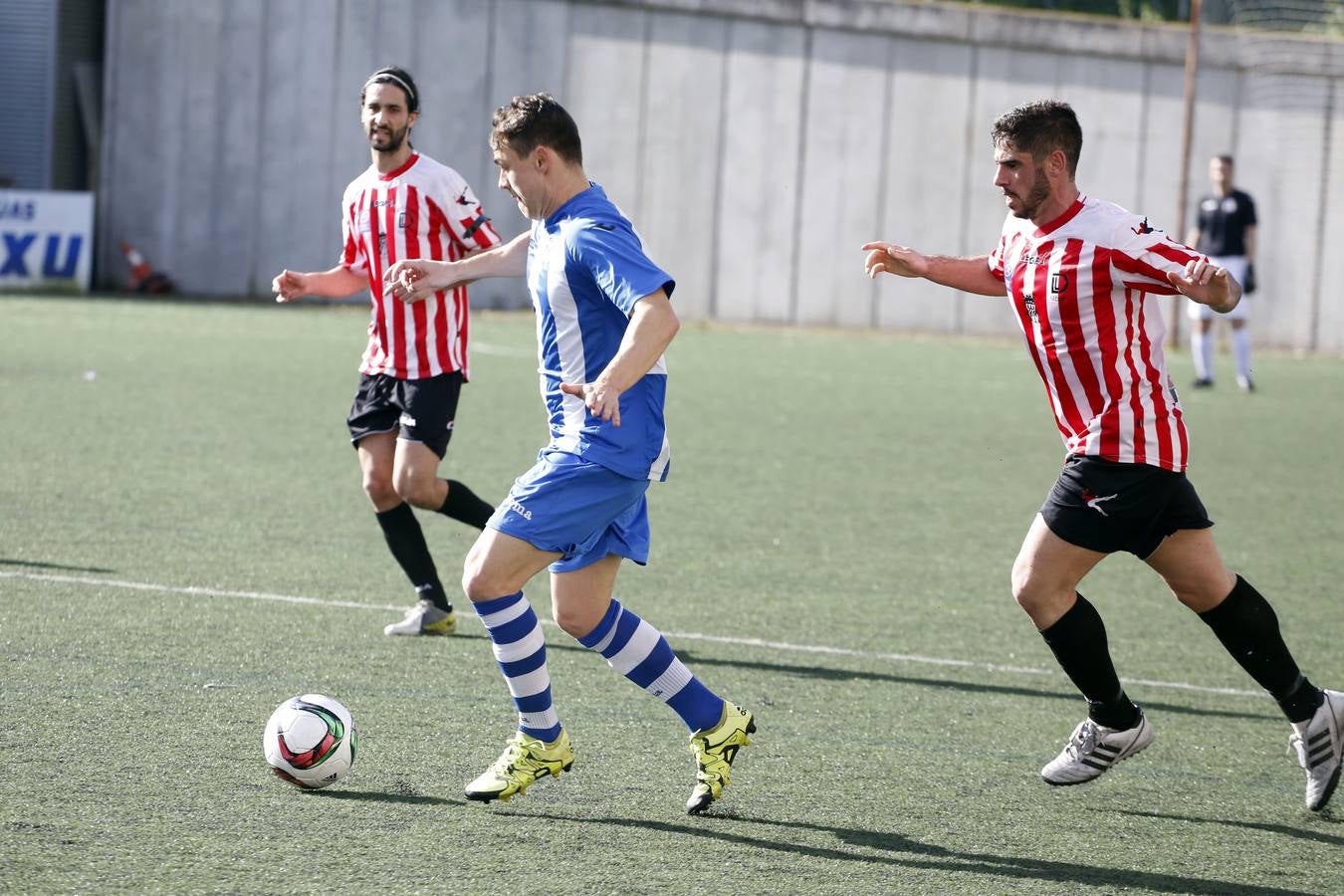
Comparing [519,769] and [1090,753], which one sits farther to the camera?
[1090,753]

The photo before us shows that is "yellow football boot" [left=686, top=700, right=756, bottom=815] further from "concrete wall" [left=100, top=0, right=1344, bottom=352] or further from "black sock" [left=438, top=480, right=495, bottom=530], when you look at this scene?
"concrete wall" [left=100, top=0, right=1344, bottom=352]

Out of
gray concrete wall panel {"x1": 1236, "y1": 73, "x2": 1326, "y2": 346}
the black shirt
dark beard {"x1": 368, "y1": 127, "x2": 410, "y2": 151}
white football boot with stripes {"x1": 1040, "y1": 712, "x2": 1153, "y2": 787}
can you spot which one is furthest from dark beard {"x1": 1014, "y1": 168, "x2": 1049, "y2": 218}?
gray concrete wall panel {"x1": 1236, "y1": 73, "x2": 1326, "y2": 346}

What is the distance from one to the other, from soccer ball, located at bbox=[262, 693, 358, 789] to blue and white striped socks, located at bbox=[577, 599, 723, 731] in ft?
2.16

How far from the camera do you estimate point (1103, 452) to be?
172 inches

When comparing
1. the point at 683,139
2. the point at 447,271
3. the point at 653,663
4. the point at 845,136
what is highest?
the point at 845,136

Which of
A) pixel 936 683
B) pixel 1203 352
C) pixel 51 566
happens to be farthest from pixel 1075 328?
pixel 1203 352

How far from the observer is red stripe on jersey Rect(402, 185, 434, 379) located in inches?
243

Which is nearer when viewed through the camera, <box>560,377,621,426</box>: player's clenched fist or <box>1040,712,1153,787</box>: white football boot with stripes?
<box>560,377,621,426</box>: player's clenched fist

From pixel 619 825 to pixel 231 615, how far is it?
2.45 meters

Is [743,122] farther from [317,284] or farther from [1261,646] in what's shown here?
[1261,646]

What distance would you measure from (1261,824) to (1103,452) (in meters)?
1.03

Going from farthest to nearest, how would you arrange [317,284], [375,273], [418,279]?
[375,273], [317,284], [418,279]

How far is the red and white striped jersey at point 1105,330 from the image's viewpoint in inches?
171

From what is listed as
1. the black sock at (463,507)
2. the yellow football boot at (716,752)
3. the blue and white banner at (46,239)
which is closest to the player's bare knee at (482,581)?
the yellow football boot at (716,752)
